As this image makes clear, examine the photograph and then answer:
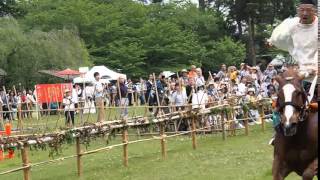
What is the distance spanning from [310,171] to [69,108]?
1253 cm

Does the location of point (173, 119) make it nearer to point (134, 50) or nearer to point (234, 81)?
point (234, 81)

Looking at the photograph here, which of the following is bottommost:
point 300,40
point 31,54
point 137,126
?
point 137,126

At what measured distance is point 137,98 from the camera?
91.0 feet

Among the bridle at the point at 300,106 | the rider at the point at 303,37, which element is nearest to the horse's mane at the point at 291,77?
the bridle at the point at 300,106

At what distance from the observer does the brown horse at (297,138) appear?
6.84 meters

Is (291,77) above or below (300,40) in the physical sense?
below

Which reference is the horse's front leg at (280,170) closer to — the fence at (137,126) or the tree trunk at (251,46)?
the fence at (137,126)

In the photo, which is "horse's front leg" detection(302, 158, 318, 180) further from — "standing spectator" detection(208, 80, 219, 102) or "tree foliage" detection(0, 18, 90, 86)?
"tree foliage" detection(0, 18, 90, 86)

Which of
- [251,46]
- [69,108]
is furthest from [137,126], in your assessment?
[251,46]

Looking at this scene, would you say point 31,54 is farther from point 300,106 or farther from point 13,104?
point 300,106

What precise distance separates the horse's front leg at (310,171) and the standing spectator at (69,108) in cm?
1082

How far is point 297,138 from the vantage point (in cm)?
703

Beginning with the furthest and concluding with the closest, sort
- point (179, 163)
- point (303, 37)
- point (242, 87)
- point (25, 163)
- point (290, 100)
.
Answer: point (242, 87), point (179, 163), point (25, 163), point (303, 37), point (290, 100)

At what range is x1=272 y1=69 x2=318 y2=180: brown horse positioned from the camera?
22.5 ft
